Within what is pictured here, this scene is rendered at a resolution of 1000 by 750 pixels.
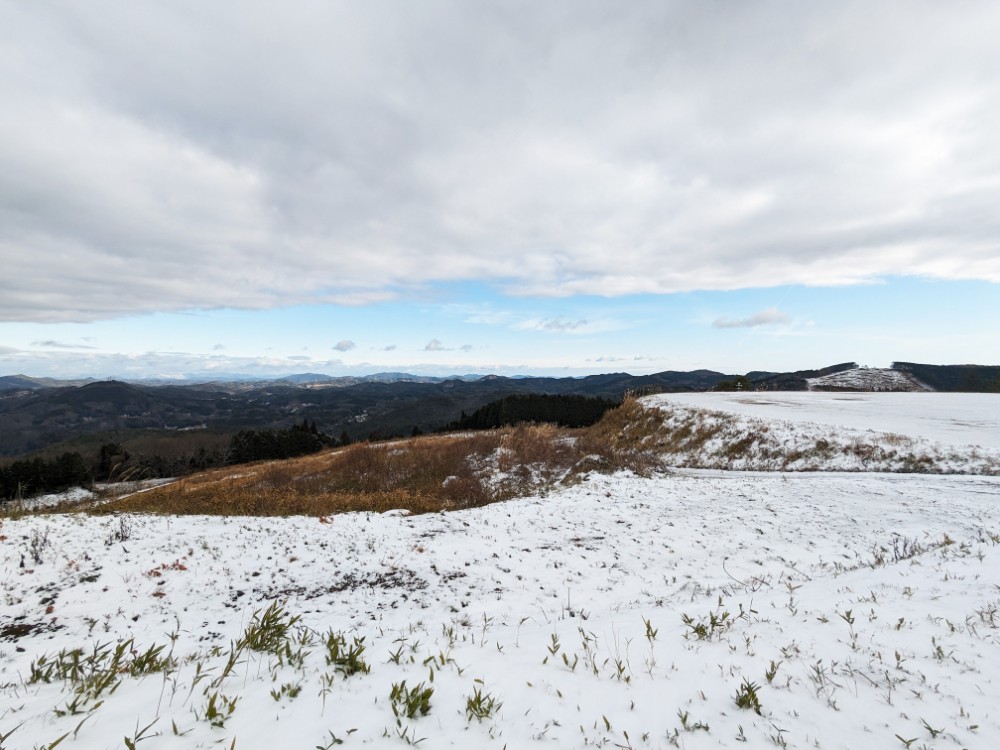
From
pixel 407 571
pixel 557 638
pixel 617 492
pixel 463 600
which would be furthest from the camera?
pixel 617 492

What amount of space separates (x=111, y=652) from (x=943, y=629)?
447 inches

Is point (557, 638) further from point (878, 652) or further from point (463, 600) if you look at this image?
point (878, 652)

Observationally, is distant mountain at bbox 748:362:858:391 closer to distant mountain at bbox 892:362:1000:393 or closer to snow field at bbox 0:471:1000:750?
distant mountain at bbox 892:362:1000:393

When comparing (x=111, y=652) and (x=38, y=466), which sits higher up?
(x=111, y=652)

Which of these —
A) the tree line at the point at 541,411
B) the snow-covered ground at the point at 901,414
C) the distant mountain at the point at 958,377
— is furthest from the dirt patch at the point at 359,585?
the tree line at the point at 541,411

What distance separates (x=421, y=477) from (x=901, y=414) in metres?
27.5

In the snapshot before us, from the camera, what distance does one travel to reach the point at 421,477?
76.0ft

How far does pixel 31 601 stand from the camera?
7535 mm

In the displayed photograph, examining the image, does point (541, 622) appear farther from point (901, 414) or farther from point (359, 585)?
point (901, 414)

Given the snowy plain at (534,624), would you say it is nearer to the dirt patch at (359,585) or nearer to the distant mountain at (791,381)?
the dirt patch at (359,585)

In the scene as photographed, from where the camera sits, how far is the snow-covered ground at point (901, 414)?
18.6 metres

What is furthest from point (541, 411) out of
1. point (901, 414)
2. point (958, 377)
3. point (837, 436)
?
point (958, 377)

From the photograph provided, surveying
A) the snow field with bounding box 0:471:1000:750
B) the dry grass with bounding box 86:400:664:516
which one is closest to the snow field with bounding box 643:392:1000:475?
the dry grass with bounding box 86:400:664:516

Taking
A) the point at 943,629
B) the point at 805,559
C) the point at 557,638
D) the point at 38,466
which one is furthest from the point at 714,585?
A: the point at 38,466
